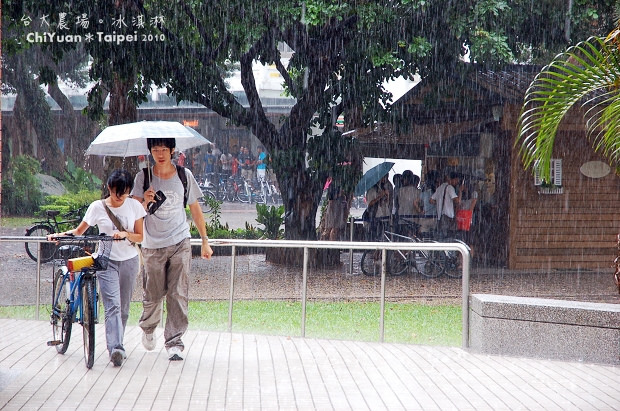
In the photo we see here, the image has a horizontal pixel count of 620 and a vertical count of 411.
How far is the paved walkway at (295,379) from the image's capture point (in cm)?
607

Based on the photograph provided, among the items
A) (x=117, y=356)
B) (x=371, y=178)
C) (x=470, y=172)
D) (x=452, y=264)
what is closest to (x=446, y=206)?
(x=371, y=178)

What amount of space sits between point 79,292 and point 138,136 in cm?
137

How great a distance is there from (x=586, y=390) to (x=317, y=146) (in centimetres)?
1036

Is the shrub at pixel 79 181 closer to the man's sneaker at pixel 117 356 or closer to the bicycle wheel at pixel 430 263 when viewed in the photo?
the bicycle wheel at pixel 430 263

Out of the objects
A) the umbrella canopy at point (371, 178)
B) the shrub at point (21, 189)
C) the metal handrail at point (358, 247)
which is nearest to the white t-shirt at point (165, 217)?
the metal handrail at point (358, 247)

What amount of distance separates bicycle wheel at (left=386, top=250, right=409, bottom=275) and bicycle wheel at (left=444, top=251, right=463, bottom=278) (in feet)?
1.87

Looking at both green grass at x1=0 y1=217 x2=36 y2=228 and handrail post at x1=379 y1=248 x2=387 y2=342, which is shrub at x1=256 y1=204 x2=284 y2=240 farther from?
handrail post at x1=379 y1=248 x2=387 y2=342

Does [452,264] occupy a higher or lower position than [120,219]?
lower

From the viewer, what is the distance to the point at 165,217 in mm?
7441

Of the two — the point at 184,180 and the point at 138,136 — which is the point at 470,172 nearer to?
the point at 184,180

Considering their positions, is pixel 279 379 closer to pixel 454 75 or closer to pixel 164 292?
pixel 164 292

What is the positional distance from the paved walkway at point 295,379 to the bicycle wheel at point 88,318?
13 centimetres

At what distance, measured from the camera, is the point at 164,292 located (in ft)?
24.9

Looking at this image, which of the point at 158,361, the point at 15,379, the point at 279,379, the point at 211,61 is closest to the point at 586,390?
the point at 279,379
